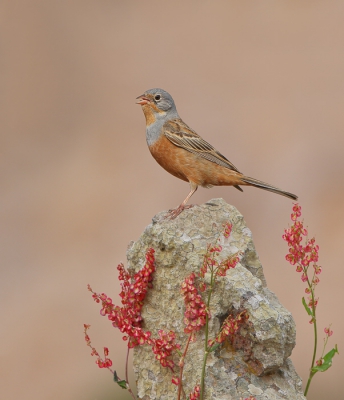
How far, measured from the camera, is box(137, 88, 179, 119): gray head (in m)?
7.35

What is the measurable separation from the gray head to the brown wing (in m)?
0.14

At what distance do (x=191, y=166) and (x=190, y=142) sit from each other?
28 cm

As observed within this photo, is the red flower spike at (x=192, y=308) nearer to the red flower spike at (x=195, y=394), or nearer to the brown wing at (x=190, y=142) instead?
the red flower spike at (x=195, y=394)

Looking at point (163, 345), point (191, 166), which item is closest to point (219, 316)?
point (163, 345)

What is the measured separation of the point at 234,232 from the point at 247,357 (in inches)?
38.4

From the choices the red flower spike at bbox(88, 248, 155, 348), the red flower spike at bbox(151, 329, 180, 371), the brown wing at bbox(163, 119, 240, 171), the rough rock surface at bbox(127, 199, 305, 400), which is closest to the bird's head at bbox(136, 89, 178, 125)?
the brown wing at bbox(163, 119, 240, 171)

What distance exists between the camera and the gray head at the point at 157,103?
735cm

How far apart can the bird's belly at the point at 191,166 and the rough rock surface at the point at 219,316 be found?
1508 mm

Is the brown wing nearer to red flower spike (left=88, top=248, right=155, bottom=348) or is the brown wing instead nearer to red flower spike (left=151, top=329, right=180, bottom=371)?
red flower spike (left=88, top=248, right=155, bottom=348)

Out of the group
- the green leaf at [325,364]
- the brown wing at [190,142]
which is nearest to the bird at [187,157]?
the brown wing at [190,142]

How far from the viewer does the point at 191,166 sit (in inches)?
278

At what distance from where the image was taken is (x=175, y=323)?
5.10 m

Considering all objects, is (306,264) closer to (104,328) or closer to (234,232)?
(234,232)

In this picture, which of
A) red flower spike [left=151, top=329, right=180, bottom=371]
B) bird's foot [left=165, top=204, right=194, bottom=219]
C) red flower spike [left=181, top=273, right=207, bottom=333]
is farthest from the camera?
bird's foot [left=165, top=204, right=194, bottom=219]
